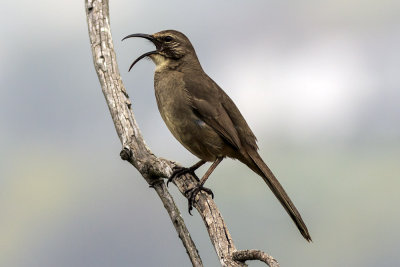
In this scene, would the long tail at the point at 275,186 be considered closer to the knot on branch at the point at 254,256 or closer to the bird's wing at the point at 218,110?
the bird's wing at the point at 218,110

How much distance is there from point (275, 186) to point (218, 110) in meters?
1.03

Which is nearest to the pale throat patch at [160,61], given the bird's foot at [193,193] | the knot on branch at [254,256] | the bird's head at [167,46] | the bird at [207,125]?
the bird's head at [167,46]

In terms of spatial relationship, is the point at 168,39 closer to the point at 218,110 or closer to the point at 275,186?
the point at 218,110

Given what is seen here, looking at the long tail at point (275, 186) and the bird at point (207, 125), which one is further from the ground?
the bird at point (207, 125)

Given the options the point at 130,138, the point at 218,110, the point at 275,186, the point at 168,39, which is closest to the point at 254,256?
the point at 275,186

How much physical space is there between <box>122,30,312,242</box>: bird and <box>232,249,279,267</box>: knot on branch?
4.90 feet

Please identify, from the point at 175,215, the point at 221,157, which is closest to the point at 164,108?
the point at 221,157

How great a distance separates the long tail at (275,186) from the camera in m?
6.84

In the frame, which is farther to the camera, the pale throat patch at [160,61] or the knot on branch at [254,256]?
the pale throat patch at [160,61]

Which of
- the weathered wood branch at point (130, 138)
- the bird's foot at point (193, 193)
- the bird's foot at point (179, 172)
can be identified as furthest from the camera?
the bird's foot at point (179, 172)

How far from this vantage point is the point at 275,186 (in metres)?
7.08

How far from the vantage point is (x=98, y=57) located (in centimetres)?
720

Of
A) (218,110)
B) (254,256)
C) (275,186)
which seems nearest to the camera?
(254,256)

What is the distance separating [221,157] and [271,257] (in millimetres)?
2467
